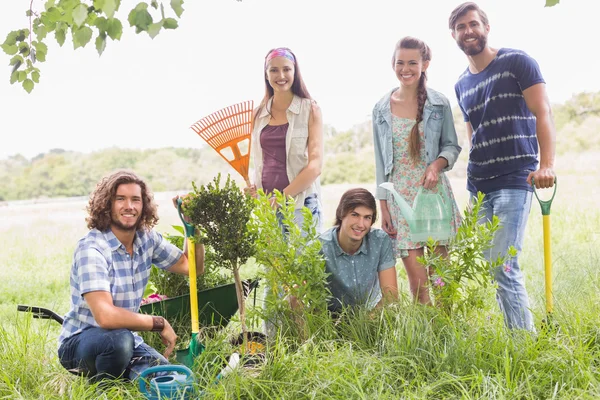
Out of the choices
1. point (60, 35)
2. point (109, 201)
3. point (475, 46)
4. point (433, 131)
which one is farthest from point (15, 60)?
point (475, 46)

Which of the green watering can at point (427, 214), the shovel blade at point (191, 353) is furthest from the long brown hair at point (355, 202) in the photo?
the shovel blade at point (191, 353)

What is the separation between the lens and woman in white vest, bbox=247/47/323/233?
3.15 m

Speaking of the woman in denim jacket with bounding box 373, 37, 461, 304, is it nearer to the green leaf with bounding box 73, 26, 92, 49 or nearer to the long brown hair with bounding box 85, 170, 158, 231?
the long brown hair with bounding box 85, 170, 158, 231

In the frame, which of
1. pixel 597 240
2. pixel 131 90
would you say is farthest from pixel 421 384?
pixel 131 90

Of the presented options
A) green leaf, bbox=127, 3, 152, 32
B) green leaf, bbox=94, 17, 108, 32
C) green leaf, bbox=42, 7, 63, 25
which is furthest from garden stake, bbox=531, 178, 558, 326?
green leaf, bbox=42, 7, 63, 25

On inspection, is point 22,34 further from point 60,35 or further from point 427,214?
point 427,214

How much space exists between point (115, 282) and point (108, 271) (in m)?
0.07

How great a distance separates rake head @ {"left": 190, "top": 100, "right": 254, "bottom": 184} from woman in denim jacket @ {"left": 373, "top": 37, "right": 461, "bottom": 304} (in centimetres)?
68

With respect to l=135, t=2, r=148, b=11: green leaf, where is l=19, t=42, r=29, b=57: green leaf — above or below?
above

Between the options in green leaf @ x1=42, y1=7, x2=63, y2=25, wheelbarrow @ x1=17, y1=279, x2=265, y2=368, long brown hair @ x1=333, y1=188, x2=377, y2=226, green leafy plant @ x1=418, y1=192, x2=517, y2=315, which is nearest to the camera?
green leaf @ x1=42, y1=7, x2=63, y2=25

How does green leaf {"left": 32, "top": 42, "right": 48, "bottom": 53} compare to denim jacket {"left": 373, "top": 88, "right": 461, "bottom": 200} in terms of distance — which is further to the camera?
denim jacket {"left": 373, "top": 88, "right": 461, "bottom": 200}

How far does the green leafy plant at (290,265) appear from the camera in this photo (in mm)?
2760

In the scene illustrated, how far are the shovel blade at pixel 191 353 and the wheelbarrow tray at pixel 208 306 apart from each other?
213mm

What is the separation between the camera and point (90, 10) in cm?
221
